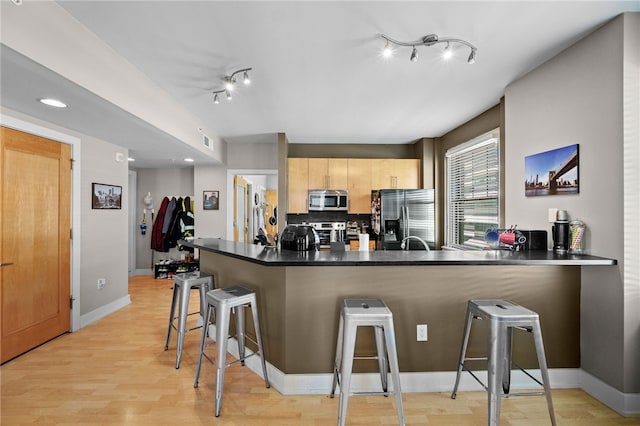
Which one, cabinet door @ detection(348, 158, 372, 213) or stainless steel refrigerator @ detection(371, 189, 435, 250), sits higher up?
cabinet door @ detection(348, 158, 372, 213)

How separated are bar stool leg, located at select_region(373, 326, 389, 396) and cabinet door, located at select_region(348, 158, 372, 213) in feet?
10.1

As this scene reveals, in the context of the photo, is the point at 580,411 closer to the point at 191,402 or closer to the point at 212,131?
the point at 191,402

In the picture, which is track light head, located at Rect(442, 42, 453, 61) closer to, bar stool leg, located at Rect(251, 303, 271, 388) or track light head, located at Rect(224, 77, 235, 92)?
track light head, located at Rect(224, 77, 235, 92)

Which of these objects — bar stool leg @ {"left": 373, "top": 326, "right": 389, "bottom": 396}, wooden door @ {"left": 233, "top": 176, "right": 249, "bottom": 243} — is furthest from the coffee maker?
wooden door @ {"left": 233, "top": 176, "right": 249, "bottom": 243}

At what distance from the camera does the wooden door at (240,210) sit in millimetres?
5742

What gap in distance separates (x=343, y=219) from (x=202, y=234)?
248cm

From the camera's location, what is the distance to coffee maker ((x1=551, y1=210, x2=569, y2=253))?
2.25 meters

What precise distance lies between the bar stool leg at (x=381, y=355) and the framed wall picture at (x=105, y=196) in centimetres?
356

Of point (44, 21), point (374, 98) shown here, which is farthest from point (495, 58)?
point (44, 21)

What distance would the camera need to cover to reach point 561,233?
226 centimetres

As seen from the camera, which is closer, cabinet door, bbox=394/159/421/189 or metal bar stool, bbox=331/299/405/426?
metal bar stool, bbox=331/299/405/426

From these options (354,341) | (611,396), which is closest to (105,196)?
(354,341)

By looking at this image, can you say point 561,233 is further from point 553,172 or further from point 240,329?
point 240,329

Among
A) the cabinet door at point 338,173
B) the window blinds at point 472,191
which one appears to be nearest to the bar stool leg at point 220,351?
the window blinds at point 472,191
